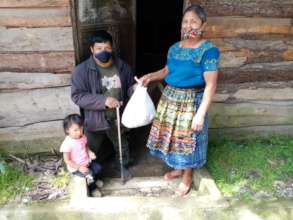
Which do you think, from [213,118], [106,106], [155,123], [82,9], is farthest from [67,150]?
[213,118]

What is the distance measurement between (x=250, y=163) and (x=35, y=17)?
2.65 meters

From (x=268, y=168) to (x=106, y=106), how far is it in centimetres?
184

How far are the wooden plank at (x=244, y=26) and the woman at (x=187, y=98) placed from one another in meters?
0.63

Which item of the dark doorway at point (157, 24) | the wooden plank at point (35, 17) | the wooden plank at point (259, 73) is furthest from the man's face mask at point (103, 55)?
the dark doorway at point (157, 24)

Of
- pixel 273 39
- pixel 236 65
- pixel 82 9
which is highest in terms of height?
pixel 82 9

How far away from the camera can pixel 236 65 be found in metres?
3.64

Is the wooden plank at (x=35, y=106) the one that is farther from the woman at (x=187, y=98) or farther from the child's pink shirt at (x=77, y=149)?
the woman at (x=187, y=98)

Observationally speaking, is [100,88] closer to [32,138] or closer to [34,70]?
[34,70]

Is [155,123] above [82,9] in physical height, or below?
below

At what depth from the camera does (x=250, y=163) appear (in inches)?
143

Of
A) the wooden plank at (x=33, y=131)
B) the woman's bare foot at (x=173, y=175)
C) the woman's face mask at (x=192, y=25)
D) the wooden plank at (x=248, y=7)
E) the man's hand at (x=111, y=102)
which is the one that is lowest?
the woman's bare foot at (x=173, y=175)

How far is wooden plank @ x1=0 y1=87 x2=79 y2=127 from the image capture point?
3482mm

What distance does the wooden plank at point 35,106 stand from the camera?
3.48 m

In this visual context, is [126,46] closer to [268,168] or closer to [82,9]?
[82,9]
